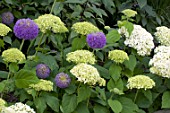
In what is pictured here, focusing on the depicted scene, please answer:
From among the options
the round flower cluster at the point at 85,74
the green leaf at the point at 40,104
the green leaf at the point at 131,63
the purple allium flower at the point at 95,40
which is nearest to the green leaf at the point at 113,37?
the green leaf at the point at 131,63

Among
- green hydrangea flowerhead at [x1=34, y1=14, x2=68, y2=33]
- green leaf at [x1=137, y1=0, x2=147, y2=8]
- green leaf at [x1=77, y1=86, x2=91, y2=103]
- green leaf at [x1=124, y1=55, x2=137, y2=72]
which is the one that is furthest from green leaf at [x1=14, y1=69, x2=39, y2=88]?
green leaf at [x1=137, y1=0, x2=147, y2=8]

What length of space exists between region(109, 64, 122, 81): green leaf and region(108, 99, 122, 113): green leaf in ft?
0.53

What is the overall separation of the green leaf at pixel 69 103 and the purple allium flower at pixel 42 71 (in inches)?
6.1

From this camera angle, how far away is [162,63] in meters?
2.36

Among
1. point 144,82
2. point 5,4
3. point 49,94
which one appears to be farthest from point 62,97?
point 5,4

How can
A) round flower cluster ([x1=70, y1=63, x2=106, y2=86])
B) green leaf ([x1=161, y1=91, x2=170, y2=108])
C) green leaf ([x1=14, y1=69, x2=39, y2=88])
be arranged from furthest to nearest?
1. green leaf ([x1=161, y1=91, x2=170, y2=108])
2. round flower cluster ([x1=70, y1=63, x2=106, y2=86])
3. green leaf ([x1=14, y1=69, x2=39, y2=88])

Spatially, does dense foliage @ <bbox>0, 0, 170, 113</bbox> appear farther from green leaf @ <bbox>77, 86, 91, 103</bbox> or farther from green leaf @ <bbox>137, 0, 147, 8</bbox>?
green leaf @ <bbox>137, 0, 147, 8</bbox>

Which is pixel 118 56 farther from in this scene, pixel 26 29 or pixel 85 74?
pixel 26 29

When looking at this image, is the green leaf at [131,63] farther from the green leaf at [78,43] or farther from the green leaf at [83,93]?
the green leaf at [83,93]

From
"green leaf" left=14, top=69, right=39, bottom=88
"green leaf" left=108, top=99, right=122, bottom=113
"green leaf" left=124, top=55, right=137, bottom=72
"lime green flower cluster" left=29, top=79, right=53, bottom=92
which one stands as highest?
"green leaf" left=14, top=69, right=39, bottom=88

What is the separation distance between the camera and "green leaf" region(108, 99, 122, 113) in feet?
6.94

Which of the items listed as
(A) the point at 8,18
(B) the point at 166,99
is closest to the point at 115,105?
(B) the point at 166,99

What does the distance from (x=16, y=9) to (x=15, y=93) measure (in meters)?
1.08

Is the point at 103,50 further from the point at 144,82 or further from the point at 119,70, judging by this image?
the point at 144,82
